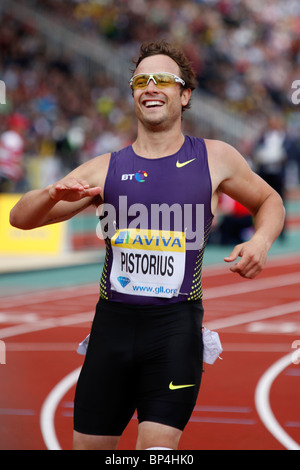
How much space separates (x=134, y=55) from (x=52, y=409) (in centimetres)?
2259

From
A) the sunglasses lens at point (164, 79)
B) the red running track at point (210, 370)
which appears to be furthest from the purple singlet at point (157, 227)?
the red running track at point (210, 370)

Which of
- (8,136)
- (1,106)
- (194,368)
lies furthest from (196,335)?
(1,106)

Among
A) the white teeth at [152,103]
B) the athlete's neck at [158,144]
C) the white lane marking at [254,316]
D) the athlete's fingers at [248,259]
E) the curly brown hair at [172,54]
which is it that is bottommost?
the athlete's fingers at [248,259]

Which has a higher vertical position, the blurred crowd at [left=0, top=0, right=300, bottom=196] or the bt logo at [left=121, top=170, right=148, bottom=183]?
the blurred crowd at [left=0, top=0, right=300, bottom=196]

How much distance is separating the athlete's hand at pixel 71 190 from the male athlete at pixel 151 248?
1 cm

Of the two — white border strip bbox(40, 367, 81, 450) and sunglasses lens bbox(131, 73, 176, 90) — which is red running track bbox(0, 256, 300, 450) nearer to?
white border strip bbox(40, 367, 81, 450)

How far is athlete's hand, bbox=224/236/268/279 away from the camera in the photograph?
3.47 metres

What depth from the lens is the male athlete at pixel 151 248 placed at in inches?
147

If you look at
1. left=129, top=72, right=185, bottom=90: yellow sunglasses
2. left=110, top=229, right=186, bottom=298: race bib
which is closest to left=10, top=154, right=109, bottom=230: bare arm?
→ left=110, top=229, right=186, bottom=298: race bib

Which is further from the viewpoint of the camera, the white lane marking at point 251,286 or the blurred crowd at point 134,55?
the blurred crowd at point 134,55

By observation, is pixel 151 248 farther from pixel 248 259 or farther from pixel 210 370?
pixel 210 370

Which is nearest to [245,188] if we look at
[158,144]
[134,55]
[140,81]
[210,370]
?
[158,144]

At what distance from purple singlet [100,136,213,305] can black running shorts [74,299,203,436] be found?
8 cm

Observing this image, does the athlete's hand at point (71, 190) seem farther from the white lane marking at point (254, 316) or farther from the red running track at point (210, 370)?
the white lane marking at point (254, 316)
